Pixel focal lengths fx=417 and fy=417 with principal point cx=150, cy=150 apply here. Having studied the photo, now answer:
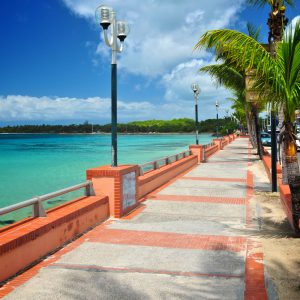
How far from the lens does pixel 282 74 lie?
786 cm

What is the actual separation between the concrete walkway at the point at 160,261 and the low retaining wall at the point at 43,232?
19 cm

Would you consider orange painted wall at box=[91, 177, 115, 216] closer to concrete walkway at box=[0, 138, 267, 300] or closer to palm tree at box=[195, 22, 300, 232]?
concrete walkway at box=[0, 138, 267, 300]

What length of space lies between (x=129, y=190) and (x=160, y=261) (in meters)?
4.23

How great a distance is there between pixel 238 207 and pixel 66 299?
7.43 metres

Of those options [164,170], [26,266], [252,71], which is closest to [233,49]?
[252,71]

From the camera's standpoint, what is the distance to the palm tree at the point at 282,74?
7.71 metres

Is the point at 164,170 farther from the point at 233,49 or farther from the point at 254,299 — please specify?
the point at 254,299

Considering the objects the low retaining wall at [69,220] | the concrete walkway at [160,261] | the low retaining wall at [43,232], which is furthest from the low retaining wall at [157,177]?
the low retaining wall at [43,232]

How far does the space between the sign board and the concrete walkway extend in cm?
40

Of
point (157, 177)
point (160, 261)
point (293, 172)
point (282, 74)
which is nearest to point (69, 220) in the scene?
point (160, 261)

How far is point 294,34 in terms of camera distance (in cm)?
759

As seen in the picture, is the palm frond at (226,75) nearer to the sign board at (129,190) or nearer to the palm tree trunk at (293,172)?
the sign board at (129,190)

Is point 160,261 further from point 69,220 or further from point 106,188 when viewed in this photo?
point 106,188

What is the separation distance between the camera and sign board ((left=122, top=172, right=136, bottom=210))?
1044 centimetres
